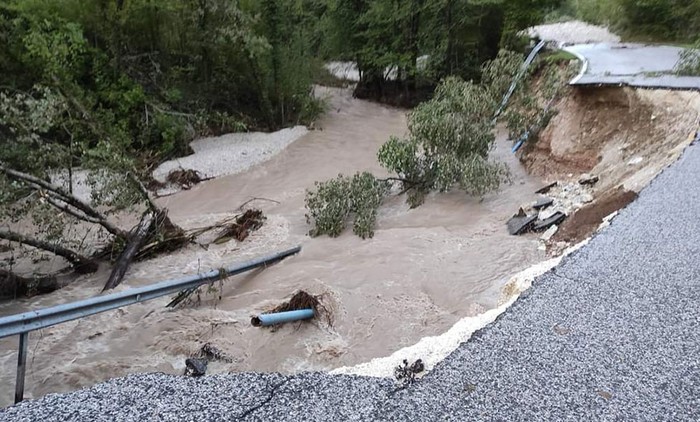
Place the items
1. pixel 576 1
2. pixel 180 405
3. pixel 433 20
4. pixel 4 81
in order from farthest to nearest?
pixel 576 1 < pixel 433 20 < pixel 4 81 < pixel 180 405

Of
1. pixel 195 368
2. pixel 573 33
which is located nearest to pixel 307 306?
pixel 195 368

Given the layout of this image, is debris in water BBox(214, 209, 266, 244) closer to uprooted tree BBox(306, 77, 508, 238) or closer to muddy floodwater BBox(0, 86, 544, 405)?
muddy floodwater BBox(0, 86, 544, 405)

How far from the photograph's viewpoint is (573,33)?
21672 millimetres

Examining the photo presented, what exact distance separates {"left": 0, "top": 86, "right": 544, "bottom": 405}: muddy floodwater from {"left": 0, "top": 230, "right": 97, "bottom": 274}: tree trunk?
345 millimetres

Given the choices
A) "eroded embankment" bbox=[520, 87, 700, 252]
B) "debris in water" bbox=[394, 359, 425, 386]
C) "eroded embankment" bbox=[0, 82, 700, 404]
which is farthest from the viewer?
"eroded embankment" bbox=[520, 87, 700, 252]

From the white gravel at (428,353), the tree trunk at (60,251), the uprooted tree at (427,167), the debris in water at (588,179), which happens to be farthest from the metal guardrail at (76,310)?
the debris in water at (588,179)

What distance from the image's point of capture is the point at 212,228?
10828mm

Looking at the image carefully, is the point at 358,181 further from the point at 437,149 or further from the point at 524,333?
the point at 524,333

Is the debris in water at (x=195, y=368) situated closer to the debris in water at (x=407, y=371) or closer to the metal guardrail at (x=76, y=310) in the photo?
the metal guardrail at (x=76, y=310)

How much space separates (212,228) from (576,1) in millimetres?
24390

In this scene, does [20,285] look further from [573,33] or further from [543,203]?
[573,33]

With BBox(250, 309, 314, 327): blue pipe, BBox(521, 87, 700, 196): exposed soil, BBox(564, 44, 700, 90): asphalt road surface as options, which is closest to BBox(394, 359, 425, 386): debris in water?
BBox(250, 309, 314, 327): blue pipe

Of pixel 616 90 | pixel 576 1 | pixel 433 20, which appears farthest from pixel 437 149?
pixel 576 1

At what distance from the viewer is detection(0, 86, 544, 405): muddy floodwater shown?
5.88 m
